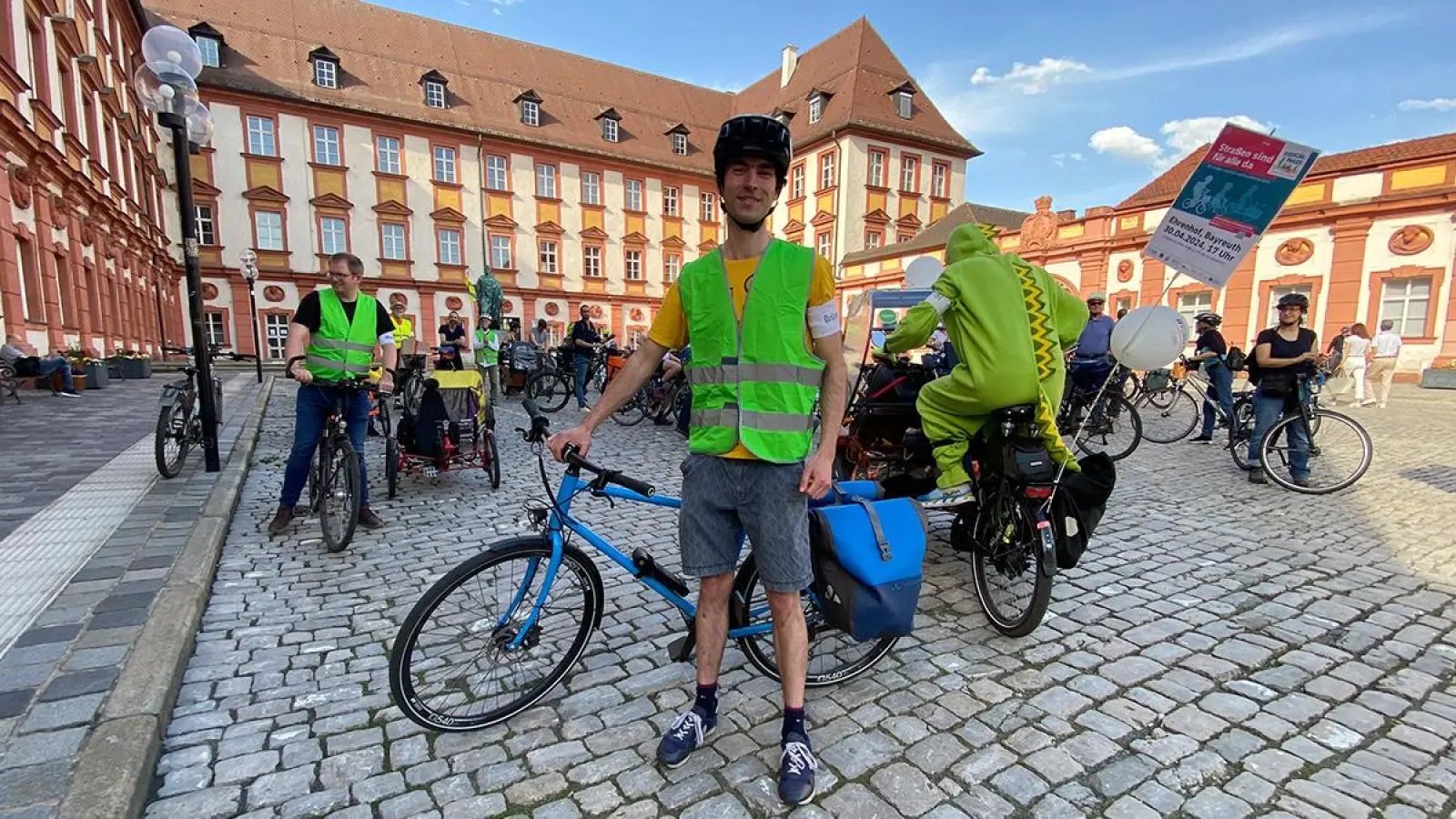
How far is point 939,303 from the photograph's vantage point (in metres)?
3.61

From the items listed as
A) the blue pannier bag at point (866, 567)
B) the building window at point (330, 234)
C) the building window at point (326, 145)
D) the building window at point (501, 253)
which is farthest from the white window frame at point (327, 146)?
the blue pannier bag at point (866, 567)

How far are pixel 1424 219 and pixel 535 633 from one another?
2530 cm

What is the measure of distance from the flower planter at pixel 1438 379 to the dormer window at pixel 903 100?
28.2m

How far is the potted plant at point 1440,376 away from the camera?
56.9 feet

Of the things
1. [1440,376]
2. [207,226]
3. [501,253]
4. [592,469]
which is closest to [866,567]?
[592,469]

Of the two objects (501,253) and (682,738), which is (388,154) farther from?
(682,738)

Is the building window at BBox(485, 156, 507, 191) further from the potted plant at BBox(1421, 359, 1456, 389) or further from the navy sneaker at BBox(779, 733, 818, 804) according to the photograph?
the navy sneaker at BBox(779, 733, 818, 804)

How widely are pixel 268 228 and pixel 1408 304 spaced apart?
4251 centimetres

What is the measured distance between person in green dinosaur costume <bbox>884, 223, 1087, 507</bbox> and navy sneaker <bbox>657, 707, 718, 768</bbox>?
6.61ft

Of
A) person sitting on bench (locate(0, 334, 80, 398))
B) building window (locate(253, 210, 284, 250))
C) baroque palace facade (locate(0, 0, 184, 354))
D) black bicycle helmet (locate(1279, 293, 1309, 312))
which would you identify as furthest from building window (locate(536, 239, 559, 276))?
black bicycle helmet (locate(1279, 293, 1309, 312))

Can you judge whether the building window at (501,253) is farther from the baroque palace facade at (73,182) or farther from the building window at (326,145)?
the baroque palace facade at (73,182)

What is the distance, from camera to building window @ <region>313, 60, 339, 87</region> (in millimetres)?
32969

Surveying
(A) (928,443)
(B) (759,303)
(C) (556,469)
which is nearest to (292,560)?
(C) (556,469)

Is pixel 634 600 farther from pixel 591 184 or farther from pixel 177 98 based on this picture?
pixel 591 184
